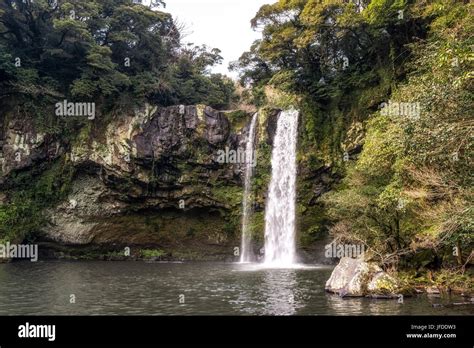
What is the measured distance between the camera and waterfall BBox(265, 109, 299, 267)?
28.5 m

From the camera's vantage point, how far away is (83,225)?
3045 cm

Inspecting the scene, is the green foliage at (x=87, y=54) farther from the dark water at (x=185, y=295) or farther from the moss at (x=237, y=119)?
the dark water at (x=185, y=295)

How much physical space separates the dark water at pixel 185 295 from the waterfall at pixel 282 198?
268 inches

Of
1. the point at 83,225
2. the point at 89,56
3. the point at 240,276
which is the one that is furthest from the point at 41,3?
the point at 240,276

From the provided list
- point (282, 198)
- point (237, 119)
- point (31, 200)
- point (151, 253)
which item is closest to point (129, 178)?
point (151, 253)

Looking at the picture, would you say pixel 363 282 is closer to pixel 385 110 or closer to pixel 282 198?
pixel 385 110

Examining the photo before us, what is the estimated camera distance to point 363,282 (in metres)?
14.5

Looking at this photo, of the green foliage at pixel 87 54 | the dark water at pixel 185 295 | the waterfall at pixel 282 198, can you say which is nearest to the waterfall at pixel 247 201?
the waterfall at pixel 282 198

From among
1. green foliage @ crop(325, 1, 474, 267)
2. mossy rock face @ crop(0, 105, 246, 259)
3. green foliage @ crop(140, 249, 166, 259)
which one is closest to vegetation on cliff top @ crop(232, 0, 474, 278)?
A: green foliage @ crop(325, 1, 474, 267)

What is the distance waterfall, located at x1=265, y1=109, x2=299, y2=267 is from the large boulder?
1228 centimetres

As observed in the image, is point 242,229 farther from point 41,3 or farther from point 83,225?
point 41,3

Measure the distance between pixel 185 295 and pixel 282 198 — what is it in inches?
604
